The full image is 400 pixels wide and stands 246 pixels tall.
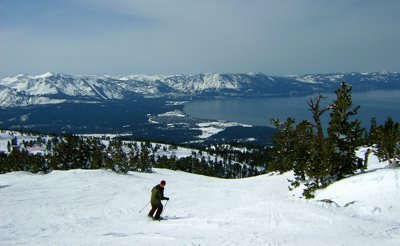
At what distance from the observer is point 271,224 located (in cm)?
1791

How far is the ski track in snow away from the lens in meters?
15.5

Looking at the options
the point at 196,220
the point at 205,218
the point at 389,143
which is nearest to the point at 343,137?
the point at 389,143

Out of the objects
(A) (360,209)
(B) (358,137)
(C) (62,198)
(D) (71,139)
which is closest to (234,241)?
(A) (360,209)

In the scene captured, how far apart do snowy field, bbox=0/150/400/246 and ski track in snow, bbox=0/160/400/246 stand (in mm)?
42

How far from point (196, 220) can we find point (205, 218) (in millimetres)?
669

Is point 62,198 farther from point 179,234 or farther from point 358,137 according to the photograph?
point 358,137

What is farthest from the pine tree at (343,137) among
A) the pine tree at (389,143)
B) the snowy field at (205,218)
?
the snowy field at (205,218)

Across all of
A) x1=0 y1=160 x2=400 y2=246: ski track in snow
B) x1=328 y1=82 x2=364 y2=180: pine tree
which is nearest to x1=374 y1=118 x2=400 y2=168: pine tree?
x1=328 y1=82 x2=364 y2=180: pine tree

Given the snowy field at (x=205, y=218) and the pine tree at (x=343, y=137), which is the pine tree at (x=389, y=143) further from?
the snowy field at (x=205, y=218)

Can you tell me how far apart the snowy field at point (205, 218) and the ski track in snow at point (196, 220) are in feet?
0.14

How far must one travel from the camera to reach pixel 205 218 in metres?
19.8

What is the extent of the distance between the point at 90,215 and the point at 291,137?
3213 cm

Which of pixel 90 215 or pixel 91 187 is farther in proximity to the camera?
pixel 91 187

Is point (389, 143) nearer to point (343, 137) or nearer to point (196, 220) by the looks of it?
point (343, 137)
